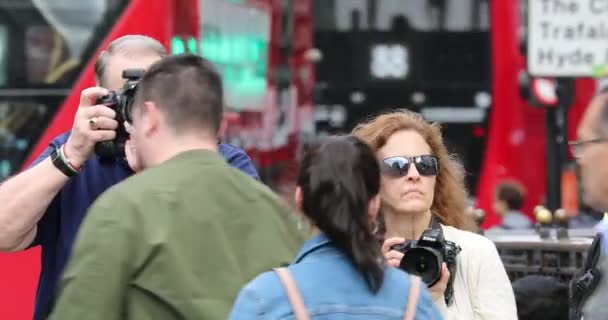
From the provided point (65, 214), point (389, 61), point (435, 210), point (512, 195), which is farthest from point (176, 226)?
point (389, 61)

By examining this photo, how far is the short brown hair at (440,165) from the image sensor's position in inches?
163

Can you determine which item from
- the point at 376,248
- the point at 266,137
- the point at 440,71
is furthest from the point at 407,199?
the point at 440,71

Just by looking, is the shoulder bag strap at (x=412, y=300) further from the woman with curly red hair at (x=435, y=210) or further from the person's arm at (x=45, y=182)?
the person's arm at (x=45, y=182)

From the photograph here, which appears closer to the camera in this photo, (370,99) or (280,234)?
(280,234)

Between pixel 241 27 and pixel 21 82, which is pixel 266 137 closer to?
pixel 241 27

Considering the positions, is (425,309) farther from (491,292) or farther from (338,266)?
(491,292)

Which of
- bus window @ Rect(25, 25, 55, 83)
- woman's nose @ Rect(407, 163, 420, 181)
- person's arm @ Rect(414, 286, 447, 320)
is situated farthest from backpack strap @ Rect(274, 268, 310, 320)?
bus window @ Rect(25, 25, 55, 83)

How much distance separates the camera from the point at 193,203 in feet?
9.63

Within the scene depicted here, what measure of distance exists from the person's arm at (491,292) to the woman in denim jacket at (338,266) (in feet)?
3.42

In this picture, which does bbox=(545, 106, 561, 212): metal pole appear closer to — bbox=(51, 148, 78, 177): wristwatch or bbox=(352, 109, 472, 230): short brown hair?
bbox=(352, 109, 472, 230): short brown hair

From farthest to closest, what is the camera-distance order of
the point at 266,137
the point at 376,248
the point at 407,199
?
the point at 266,137, the point at 407,199, the point at 376,248

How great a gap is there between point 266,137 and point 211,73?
8.91 meters

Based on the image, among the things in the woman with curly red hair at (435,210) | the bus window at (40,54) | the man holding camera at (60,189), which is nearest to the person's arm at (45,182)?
the man holding camera at (60,189)

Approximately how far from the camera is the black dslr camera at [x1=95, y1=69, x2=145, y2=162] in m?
3.54
